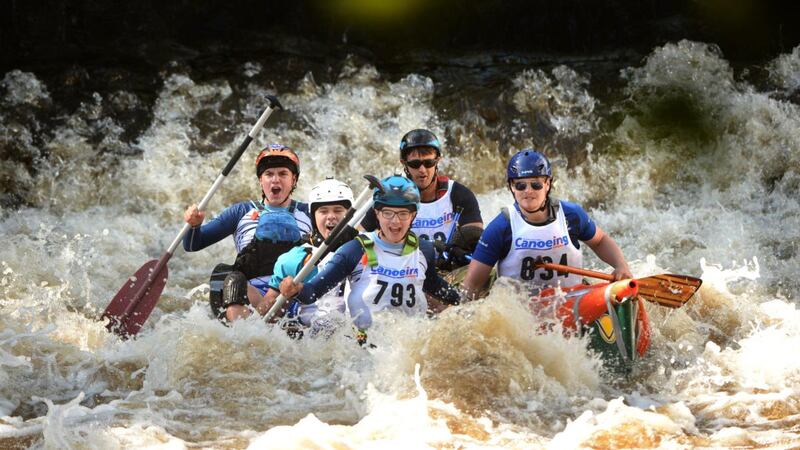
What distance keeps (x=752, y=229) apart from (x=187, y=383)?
568 centimetres

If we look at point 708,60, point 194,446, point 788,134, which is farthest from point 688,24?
point 194,446

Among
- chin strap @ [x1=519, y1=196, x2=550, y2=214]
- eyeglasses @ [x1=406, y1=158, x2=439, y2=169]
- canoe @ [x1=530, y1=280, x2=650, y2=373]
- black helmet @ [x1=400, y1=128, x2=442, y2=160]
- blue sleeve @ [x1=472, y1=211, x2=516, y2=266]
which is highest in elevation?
black helmet @ [x1=400, y1=128, x2=442, y2=160]

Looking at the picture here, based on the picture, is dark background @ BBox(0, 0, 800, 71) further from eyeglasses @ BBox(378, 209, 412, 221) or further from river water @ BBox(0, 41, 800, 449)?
eyeglasses @ BBox(378, 209, 412, 221)

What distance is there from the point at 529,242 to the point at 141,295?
285 centimetres

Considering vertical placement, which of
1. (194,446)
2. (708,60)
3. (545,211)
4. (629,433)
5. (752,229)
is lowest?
(194,446)

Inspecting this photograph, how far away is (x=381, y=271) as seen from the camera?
5.68 metres

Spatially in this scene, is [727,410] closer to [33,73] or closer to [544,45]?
[544,45]

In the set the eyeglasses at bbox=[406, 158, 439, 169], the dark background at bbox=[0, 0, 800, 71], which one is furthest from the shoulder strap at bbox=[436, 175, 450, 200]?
the dark background at bbox=[0, 0, 800, 71]

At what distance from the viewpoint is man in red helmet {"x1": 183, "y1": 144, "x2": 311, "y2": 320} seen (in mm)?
6352

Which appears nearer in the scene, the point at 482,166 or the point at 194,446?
the point at 194,446

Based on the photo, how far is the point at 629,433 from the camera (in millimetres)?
4691

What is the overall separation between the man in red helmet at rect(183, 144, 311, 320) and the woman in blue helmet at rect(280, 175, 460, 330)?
0.70m

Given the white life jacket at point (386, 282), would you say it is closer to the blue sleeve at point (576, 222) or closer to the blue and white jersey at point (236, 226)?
the blue sleeve at point (576, 222)

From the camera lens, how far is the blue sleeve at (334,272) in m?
5.64
